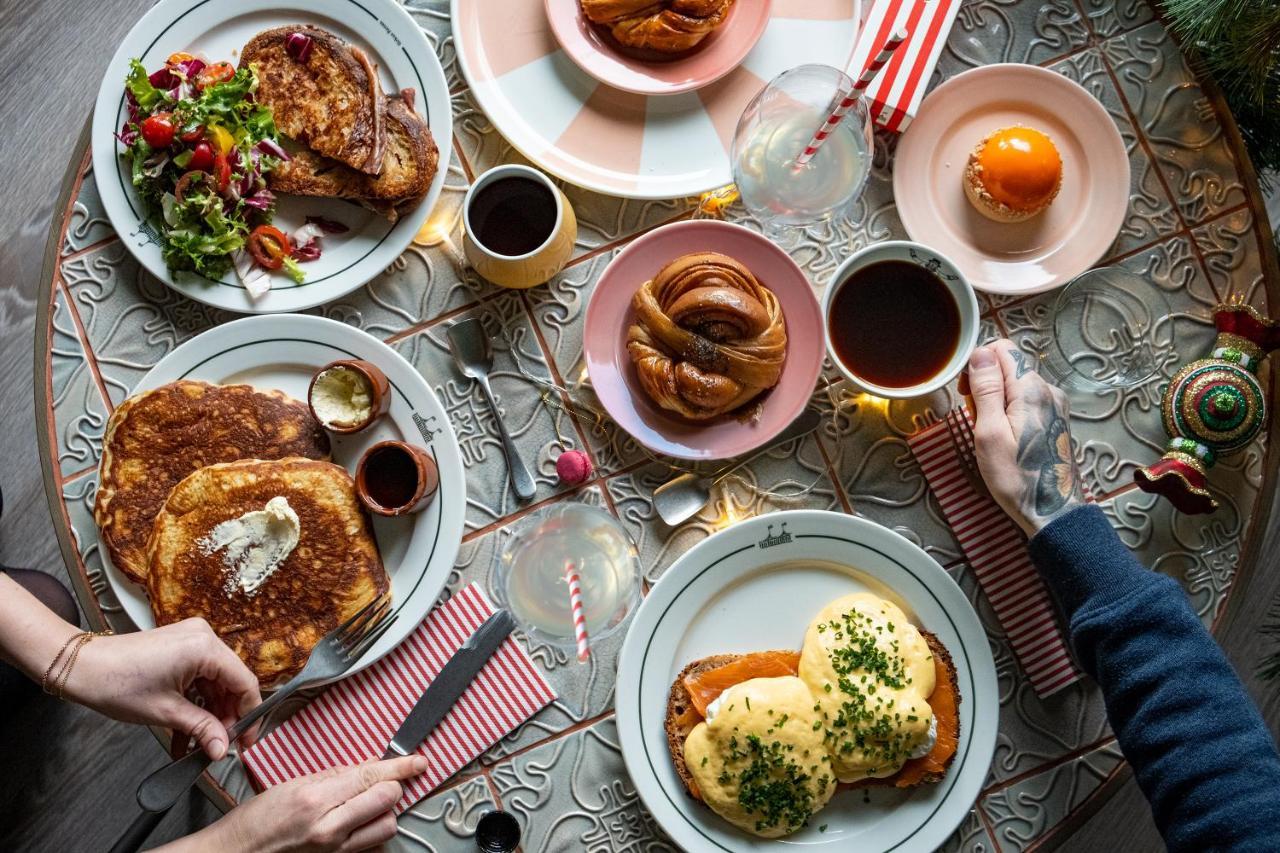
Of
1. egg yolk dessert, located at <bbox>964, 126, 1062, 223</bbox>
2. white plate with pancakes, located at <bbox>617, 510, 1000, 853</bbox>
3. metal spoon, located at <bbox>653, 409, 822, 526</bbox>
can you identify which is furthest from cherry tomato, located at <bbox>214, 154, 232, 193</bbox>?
egg yolk dessert, located at <bbox>964, 126, 1062, 223</bbox>

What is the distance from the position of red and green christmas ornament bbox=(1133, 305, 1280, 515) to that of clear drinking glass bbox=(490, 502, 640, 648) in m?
1.17

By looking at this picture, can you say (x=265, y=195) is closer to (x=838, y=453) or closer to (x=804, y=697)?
(x=838, y=453)

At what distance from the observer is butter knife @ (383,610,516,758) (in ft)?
7.00

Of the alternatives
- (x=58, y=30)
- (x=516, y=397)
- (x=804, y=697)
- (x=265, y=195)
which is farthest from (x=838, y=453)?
(x=58, y=30)

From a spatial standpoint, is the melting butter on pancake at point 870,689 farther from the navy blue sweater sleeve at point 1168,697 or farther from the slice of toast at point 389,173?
the slice of toast at point 389,173

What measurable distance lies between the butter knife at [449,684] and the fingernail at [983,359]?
1.20 m

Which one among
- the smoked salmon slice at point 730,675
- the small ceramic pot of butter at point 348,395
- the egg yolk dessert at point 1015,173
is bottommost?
the smoked salmon slice at point 730,675

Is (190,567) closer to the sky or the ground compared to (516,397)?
closer to the ground

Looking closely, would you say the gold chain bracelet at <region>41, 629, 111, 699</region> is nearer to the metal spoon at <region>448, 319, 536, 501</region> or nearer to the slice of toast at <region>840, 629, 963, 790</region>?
the metal spoon at <region>448, 319, 536, 501</region>

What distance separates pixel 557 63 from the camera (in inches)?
89.7

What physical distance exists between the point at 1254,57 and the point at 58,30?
2903 mm

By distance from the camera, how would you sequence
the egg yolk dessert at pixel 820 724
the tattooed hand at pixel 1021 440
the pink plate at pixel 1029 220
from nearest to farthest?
1. the egg yolk dessert at pixel 820 724
2. the tattooed hand at pixel 1021 440
3. the pink plate at pixel 1029 220

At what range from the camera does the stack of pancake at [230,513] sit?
207 cm

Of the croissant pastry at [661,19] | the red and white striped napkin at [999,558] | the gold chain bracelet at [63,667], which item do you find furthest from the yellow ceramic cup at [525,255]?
the gold chain bracelet at [63,667]
